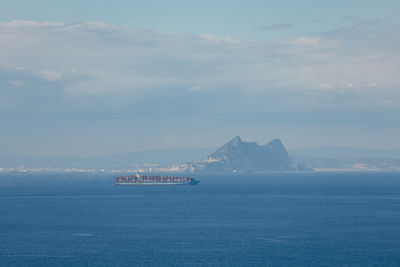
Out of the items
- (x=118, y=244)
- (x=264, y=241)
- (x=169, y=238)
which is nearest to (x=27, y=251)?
(x=118, y=244)

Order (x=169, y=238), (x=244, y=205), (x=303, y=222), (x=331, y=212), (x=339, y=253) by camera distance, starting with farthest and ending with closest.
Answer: (x=244, y=205) → (x=331, y=212) → (x=303, y=222) → (x=169, y=238) → (x=339, y=253)

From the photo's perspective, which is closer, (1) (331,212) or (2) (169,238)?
(2) (169,238)

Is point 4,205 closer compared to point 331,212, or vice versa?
point 331,212

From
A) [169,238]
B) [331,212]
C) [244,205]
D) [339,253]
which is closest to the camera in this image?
[339,253]

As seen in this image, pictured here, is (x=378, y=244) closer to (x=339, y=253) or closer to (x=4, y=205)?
(x=339, y=253)

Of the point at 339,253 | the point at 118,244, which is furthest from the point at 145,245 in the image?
the point at 339,253

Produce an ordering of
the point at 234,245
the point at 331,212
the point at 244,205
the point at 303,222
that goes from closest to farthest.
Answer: the point at 234,245 < the point at 303,222 < the point at 331,212 < the point at 244,205

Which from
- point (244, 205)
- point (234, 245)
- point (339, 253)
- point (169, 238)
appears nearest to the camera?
point (339, 253)

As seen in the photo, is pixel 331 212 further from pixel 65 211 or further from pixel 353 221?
pixel 65 211

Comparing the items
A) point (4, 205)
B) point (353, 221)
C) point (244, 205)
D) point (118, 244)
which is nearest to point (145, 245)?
point (118, 244)
